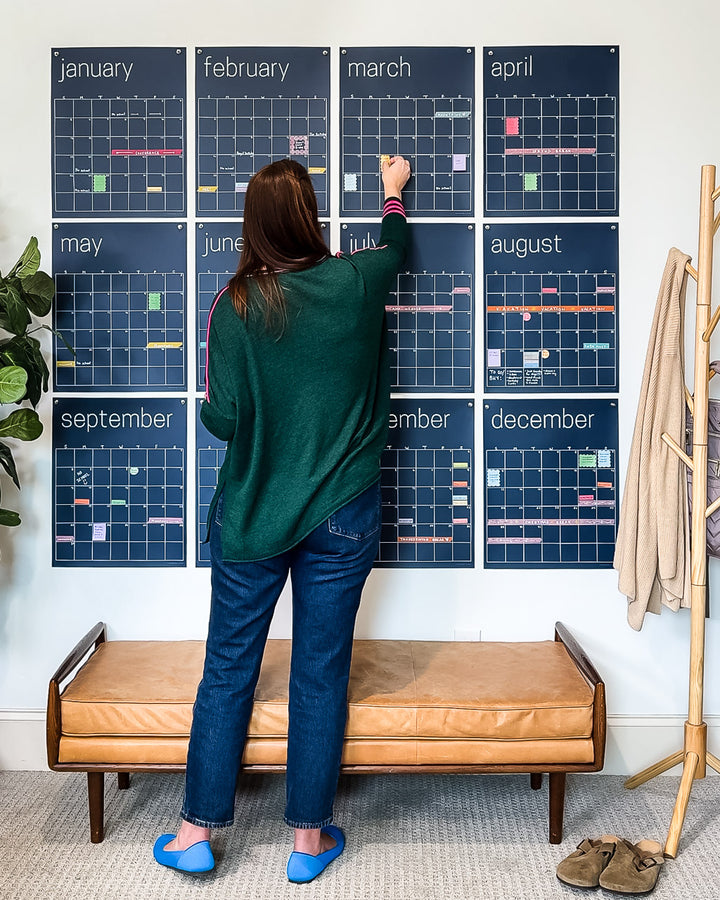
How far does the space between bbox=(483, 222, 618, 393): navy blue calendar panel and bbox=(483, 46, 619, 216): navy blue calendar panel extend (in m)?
0.09

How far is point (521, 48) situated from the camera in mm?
2500

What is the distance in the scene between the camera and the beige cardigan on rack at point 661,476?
2.33m

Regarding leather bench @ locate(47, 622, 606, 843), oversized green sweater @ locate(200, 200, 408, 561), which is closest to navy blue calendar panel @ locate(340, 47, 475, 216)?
oversized green sweater @ locate(200, 200, 408, 561)

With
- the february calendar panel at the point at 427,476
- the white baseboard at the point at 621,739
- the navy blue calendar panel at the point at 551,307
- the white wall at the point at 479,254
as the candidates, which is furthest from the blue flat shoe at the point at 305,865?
the navy blue calendar panel at the point at 551,307

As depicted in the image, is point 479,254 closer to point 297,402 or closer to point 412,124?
point 412,124

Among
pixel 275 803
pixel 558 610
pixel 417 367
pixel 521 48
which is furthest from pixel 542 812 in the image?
pixel 521 48

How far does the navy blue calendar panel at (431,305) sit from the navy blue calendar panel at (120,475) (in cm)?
73

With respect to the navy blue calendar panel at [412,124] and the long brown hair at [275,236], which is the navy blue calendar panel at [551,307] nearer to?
the navy blue calendar panel at [412,124]

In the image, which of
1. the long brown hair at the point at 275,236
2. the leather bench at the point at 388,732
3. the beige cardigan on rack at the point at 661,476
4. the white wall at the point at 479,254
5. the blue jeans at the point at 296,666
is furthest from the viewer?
the white wall at the point at 479,254

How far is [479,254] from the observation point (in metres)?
2.54

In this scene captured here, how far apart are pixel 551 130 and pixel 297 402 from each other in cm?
128

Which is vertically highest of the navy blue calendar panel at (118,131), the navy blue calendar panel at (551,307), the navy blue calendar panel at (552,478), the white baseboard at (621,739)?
the navy blue calendar panel at (118,131)

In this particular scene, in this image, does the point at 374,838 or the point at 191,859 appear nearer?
the point at 191,859

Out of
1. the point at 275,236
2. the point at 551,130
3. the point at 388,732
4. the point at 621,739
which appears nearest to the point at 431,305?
the point at 551,130
